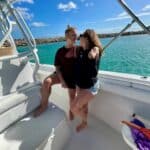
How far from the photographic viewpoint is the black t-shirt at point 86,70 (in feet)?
5.93

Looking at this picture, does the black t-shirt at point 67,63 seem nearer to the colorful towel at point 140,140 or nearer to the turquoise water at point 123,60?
the colorful towel at point 140,140

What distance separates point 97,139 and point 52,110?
523mm

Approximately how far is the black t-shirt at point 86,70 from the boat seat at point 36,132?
1.13 ft

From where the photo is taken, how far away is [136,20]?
1279 mm

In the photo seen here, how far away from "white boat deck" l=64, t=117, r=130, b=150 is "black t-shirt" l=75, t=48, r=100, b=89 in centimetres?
53

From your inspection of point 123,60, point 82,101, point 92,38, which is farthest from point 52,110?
point 123,60

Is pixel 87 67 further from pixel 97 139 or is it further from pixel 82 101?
pixel 97 139

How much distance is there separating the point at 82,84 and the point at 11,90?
65 centimetres

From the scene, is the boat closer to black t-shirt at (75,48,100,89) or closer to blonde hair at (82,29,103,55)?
blonde hair at (82,29,103,55)

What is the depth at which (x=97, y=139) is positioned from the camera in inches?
77.5

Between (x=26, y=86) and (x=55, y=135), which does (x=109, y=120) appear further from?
(x=26, y=86)

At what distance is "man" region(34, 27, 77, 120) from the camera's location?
6.34ft

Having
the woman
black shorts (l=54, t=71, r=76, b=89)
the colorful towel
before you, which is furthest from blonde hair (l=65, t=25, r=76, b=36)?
the colorful towel

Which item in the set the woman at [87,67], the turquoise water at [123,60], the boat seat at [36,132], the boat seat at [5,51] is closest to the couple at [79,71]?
the woman at [87,67]
